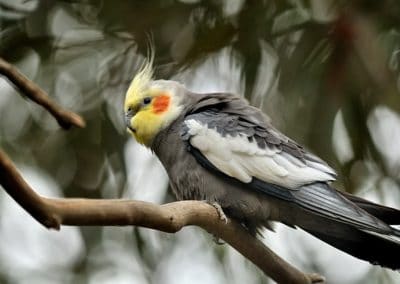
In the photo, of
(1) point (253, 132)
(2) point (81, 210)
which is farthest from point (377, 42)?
(2) point (81, 210)

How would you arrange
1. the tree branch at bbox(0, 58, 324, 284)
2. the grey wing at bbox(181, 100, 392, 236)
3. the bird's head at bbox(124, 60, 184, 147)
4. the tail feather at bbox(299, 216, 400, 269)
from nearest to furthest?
1. the tree branch at bbox(0, 58, 324, 284)
2. the tail feather at bbox(299, 216, 400, 269)
3. the grey wing at bbox(181, 100, 392, 236)
4. the bird's head at bbox(124, 60, 184, 147)

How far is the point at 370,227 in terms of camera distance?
1.96 metres

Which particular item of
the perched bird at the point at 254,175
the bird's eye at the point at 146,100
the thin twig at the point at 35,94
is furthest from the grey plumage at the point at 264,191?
the thin twig at the point at 35,94

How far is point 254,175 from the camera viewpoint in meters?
2.15

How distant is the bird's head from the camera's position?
7.73 feet

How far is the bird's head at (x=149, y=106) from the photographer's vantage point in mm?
2355

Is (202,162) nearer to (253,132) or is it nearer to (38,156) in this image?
(253,132)

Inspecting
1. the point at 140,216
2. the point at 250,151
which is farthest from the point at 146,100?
the point at 140,216

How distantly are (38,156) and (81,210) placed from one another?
1.98 meters

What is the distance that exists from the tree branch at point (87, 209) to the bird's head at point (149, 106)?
1.59 ft

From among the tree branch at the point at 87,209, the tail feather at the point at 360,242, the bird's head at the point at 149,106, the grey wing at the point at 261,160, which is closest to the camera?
the tree branch at the point at 87,209

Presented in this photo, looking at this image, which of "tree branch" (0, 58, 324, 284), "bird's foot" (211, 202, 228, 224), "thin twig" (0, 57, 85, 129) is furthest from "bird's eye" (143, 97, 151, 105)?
"thin twig" (0, 57, 85, 129)

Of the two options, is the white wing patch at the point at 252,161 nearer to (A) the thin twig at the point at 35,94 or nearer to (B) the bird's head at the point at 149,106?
(B) the bird's head at the point at 149,106

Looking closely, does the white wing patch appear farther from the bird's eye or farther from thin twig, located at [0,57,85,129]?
thin twig, located at [0,57,85,129]
